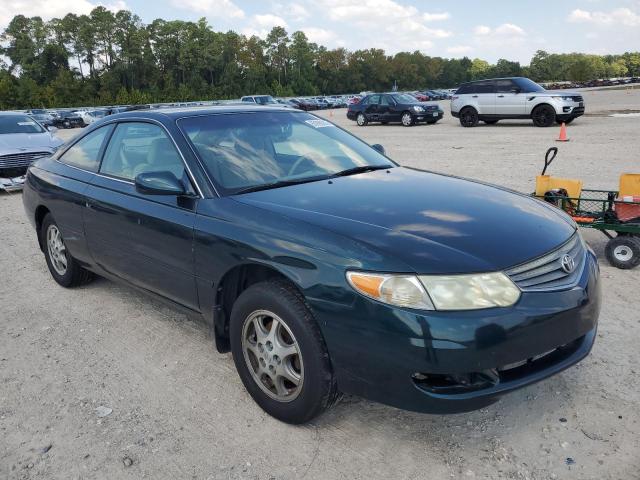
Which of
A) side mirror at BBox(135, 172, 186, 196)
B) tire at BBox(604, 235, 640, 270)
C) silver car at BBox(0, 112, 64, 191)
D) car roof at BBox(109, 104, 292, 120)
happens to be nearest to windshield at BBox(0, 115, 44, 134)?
silver car at BBox(0, 112, 64, 191)

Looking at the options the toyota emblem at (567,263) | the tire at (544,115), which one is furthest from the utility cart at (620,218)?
the tire at (544,115)

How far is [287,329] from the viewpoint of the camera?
2666 mm

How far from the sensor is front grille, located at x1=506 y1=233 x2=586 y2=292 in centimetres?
243

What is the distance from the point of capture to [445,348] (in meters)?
2.26

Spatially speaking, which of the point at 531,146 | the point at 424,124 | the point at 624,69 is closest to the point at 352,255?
the point at 531,146

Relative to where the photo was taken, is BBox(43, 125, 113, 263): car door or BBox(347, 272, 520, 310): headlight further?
BBox(43, 125, 113, 263): car door

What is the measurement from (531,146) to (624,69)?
17345 cm

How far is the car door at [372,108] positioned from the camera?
2488 centimetres

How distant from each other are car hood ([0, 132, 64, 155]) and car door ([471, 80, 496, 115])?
14534 millimetres

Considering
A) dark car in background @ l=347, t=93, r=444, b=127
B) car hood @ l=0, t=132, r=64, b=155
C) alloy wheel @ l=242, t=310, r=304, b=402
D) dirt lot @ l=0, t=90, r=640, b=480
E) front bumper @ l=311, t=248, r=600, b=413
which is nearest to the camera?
front bumper @ l=311, t=248, r=600, b=413

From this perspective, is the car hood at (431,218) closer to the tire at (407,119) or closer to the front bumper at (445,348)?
the front bumper at (445,348)

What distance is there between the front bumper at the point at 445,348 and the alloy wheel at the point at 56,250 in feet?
10.4

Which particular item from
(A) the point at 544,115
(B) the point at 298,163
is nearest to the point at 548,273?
(B) the point at 298,163

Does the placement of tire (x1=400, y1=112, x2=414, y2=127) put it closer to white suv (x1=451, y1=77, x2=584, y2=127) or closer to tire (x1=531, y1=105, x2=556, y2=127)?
white suv (x1=451, y1=77, x2=584, y2=127)
